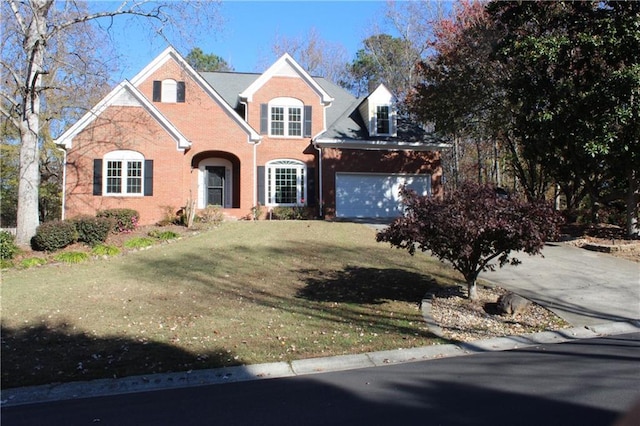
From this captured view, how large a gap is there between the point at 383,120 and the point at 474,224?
1668 centimetres

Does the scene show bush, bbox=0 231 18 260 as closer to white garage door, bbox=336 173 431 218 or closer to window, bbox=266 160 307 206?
window, bbox=266 160 307 206

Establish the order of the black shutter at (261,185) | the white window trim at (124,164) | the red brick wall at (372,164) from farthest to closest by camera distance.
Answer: the red brick wall at (372,164), the black shutter at (261,185), the white window trim at (124,164)

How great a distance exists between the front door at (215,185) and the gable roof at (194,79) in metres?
2.73

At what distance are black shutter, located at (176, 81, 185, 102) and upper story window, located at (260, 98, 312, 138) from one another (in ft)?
12.9

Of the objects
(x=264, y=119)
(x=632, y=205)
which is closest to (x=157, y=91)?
(x=264, y=119)

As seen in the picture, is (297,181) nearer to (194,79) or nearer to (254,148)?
(254,148)

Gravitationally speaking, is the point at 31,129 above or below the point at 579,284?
above

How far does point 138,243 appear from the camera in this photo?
15.4m

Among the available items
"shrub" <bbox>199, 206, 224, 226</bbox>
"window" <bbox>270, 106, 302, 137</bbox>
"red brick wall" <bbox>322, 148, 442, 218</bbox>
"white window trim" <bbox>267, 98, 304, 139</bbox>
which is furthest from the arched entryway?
"red brick wall" <bbox>322, 148, 442, 218</bbox>

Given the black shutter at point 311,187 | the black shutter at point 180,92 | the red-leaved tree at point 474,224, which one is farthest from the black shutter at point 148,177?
the red-leaved tree at point 474,224

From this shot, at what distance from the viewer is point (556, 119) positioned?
1432 centimetres

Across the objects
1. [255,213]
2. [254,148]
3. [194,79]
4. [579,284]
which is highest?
[194,79]

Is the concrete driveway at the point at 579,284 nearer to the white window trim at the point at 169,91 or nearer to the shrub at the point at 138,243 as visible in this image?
the shrub at the point at 138,243

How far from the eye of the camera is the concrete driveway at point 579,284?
820cm
